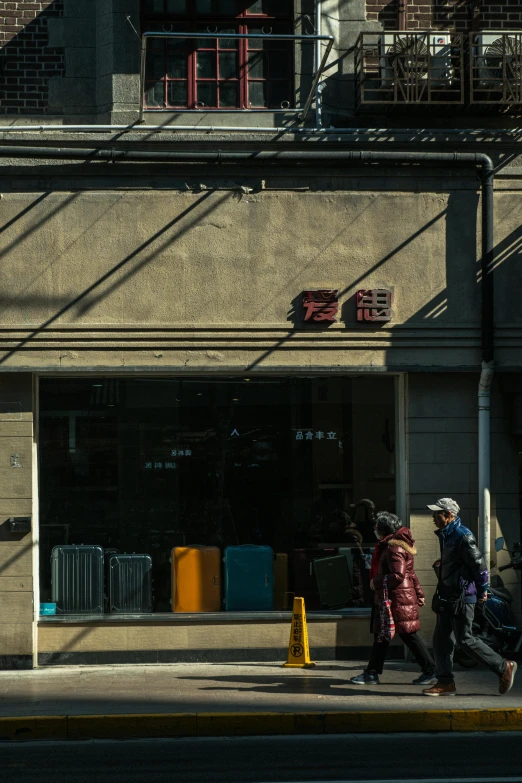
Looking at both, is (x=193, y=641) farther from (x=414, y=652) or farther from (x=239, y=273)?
(x=239, y=273)

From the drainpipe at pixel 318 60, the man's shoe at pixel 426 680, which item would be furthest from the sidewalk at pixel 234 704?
the drainpipe at pixel 318 60

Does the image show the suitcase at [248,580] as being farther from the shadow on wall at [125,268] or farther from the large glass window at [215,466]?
the shadow on wall at [125,268]

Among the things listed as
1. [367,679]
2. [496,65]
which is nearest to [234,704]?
[367,679]

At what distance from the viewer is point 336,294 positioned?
1213 cm

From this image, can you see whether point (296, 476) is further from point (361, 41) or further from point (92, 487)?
Result: point (361, 41)

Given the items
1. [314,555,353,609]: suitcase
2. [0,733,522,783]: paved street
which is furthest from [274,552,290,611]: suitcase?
[0,733,522,783]: paved street

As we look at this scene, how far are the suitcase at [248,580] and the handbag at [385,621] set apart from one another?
2.08 meters

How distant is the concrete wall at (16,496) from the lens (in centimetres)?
1168

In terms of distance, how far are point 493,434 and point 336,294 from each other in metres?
2.43

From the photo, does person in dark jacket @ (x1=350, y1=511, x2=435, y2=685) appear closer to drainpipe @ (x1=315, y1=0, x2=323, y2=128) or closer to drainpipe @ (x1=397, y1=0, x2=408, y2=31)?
drainpipe @ (x1=315, y1=0, x2=323, y2=128)

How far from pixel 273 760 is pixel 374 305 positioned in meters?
5.60

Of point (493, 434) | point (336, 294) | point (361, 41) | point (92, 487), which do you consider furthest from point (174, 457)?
point (361, 41)

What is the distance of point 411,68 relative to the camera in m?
12.1

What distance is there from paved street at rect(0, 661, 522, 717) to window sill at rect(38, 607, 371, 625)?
0.50 meters
